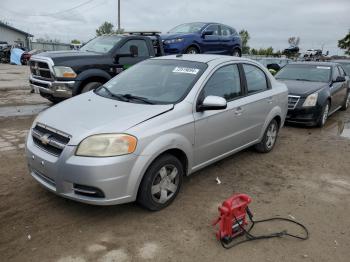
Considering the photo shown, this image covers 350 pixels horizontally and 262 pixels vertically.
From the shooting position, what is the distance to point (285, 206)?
13.5ft

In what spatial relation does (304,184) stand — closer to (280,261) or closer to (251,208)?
(251,208)

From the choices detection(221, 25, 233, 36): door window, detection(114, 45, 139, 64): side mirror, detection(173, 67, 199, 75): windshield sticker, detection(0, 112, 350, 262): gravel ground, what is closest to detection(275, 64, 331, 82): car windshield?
detection(221, 25, 233, 36): door window

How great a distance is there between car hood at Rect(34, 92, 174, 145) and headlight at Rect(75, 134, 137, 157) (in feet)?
0.19

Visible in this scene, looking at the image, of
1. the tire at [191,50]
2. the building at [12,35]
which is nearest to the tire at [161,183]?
the tire at [191,50]

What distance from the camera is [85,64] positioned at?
787 centimetres

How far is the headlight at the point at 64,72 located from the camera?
7621 mm

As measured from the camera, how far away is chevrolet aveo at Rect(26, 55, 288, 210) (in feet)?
10.9

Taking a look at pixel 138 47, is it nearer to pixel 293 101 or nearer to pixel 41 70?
pixel 41 70

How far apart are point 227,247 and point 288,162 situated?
296 centimetres

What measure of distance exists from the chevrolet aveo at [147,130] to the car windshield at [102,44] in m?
3.94

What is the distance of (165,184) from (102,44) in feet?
20.0

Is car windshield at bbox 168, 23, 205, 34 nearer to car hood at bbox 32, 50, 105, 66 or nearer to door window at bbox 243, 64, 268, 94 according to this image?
car hood at bbox 32, 50, 105, 66

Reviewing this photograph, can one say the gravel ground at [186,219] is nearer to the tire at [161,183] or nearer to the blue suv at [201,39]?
the tire at [161,183]

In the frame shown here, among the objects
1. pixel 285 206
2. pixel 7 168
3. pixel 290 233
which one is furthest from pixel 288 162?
pixel 7 168
